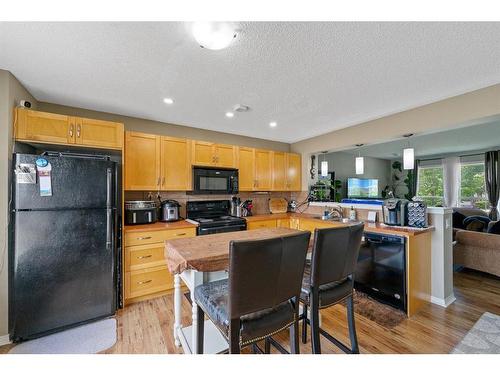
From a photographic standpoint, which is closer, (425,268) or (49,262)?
(49,262)

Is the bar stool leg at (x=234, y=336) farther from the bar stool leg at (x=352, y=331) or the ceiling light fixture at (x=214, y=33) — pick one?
the ceiling light fixture at (x=214, y=33)

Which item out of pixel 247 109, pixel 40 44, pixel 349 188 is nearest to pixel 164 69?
pixel 40 44

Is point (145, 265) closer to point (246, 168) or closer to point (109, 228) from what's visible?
point (109, 228)

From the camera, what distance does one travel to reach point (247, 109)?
8.91 ft

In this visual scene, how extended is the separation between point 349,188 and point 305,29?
6086 mm

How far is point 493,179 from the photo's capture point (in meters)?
5.77

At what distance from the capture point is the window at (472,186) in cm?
616

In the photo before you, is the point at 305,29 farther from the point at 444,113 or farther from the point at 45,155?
the point at 45,155

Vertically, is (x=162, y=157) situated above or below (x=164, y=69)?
below

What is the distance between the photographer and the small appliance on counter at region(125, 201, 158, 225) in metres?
2.66

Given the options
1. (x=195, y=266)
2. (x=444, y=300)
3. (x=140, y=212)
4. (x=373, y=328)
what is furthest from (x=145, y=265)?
(x=444, y=300)

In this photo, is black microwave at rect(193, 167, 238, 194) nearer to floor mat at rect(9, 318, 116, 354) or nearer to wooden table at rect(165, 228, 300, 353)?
wooden table at rect(165, 228, 300, 353)

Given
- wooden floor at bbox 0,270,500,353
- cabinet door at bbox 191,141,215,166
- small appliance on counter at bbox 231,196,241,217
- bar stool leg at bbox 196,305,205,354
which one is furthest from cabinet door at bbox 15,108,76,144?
small appliance on counter at bbox 231,196,241,217

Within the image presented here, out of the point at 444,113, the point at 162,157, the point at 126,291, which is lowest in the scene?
the point at 126,291
